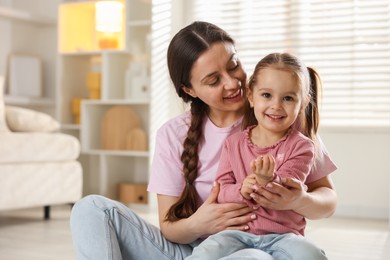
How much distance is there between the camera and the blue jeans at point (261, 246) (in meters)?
1.38

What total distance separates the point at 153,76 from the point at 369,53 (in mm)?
1299

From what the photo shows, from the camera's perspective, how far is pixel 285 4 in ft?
13.3

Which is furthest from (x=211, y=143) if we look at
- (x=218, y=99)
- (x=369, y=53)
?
(x=369, y=53)

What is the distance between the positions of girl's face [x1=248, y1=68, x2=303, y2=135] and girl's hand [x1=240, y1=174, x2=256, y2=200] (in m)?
0.16

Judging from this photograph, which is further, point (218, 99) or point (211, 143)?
point (211, 143)

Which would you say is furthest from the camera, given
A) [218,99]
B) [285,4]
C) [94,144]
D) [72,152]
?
[94,144]

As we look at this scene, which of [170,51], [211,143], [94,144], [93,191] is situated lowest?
[93,191]

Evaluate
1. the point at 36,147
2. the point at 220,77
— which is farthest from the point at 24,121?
the point at 220,77

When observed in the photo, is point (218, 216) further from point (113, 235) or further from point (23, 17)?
point (23, 17)

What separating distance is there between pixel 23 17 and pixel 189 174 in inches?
123

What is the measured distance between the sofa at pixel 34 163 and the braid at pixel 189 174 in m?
1.78

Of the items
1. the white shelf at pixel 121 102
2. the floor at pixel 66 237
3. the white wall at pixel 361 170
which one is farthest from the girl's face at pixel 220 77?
the white shelf at pixel 121 102

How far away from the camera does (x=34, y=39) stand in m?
4.77

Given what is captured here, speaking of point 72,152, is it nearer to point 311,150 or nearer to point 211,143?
point 211,143
